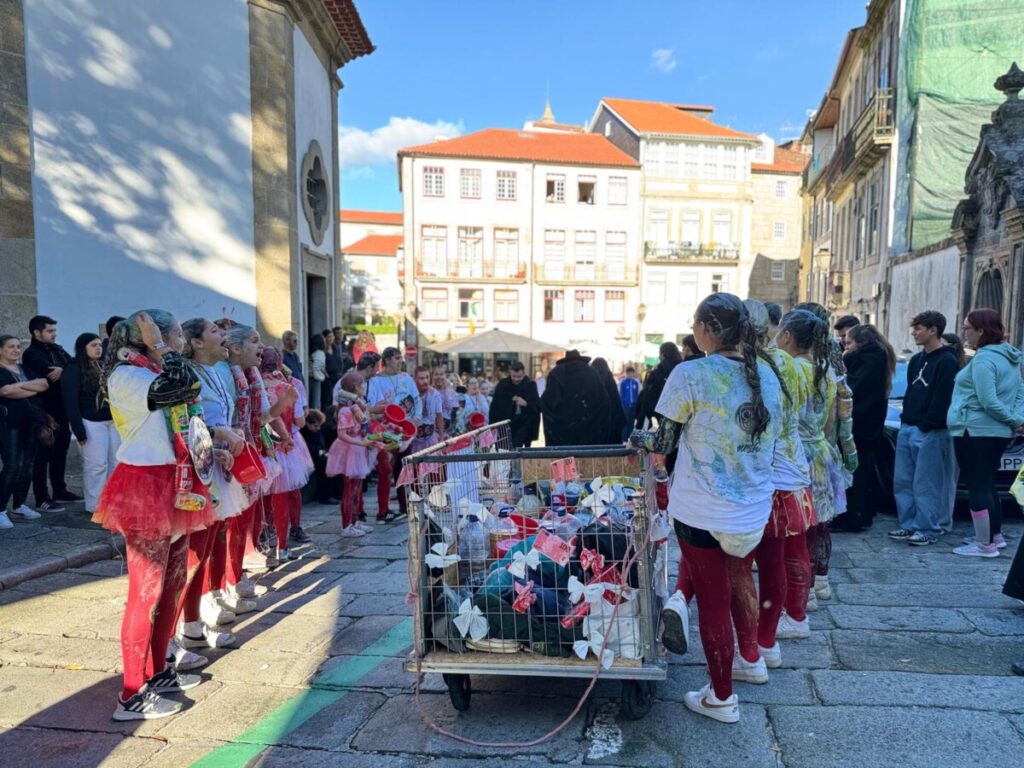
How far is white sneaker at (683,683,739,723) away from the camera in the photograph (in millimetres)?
3119

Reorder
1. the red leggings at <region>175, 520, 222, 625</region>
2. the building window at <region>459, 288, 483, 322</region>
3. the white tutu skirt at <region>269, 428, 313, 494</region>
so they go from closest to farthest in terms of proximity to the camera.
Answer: the red leggings at <region>175, 520, 222, 625</region>
the white tutu skirt at <region>269, 428, 313, 494</region>
the building window at <region>459, 288, 483, 322</region>

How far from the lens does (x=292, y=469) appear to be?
580cm

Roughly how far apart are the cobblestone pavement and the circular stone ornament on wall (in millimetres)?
7552

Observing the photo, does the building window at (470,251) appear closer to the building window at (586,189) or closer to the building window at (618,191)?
the building window at (586,189)

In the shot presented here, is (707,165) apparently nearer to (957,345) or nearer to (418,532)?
(957,345)

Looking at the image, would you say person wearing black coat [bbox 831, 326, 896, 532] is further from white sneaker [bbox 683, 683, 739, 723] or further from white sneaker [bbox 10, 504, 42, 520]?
white sneaker [bbox 10, 504, 42, 520]

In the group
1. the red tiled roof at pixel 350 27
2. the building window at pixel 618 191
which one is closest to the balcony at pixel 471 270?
the building window at pixel 618 191

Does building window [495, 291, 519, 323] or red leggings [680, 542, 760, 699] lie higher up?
building window [495, 291, 519, 323]

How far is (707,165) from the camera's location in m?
41.8

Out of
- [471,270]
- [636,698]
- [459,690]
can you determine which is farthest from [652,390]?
[471,270]

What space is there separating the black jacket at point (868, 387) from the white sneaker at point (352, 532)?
15.9ft

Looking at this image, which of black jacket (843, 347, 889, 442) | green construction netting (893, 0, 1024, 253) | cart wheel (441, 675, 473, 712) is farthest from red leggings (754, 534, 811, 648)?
green construction netting (893, 0, 1024, 253)

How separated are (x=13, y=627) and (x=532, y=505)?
3549 millimetres

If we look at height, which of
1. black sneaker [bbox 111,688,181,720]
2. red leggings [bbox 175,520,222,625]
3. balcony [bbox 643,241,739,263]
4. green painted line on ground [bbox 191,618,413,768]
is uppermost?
balcony [bbox 643,241,739,263]
